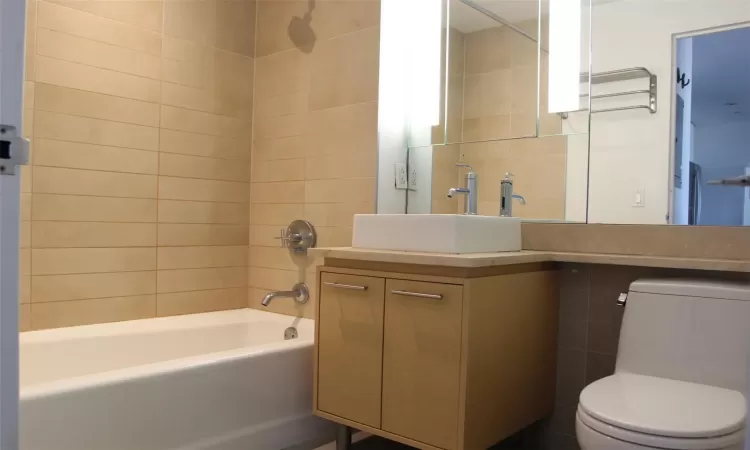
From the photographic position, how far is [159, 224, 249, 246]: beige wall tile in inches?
108

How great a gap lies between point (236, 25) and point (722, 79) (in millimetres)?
2150

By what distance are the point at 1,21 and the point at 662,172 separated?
193cm

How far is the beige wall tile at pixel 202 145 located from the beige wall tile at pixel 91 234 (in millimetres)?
372

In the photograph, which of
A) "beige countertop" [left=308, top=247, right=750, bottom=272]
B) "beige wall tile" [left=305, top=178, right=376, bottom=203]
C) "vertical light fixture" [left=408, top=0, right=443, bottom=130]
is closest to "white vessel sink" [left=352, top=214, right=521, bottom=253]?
"beige countertop" [left=308, top=247, right=750, bottom=272]

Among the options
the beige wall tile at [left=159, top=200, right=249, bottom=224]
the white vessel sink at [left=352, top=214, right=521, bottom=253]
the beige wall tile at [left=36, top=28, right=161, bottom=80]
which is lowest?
the white vessel sink at [left=352, top=214, right=521, bottom=253]

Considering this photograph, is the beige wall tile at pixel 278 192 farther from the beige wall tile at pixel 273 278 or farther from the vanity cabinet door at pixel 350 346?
the vanity cabinet door at pixel 350 346

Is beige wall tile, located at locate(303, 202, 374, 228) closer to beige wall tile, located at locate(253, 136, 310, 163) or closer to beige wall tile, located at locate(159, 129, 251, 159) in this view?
beige wall tile, located at locate(253, 136, 310, 163)

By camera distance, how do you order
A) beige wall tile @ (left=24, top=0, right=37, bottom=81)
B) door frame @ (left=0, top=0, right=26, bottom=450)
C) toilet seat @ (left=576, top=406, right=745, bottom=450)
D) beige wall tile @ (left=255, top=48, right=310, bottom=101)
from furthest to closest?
beige wall tile @ (left=255, top=48, right=310, bottom=101) → beige wall tile @ (left=24, top=0, right=37, bottom=81) → toilet seat @ (left=576, top=406, right=745, bottom=450) → door frame @ (left=0, top=0, right=26, bottom=450)

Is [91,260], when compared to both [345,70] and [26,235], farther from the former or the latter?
[345,70]

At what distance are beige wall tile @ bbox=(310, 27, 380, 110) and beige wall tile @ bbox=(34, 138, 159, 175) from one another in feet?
2.56

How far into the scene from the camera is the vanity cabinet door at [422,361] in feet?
5.81

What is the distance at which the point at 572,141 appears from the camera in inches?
89.6

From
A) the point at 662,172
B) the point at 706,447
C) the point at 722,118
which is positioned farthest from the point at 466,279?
the point at 722,118

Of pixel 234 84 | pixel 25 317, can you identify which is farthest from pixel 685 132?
pixel 25 317
